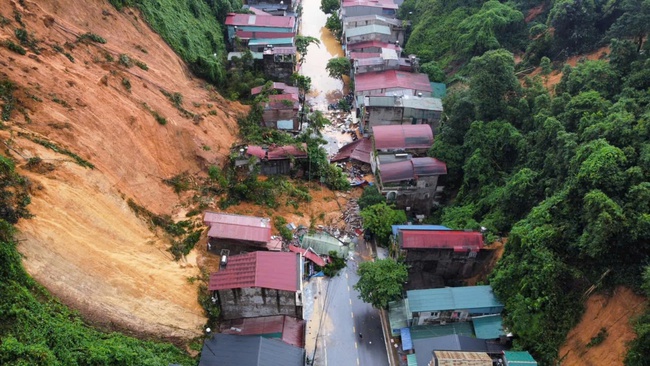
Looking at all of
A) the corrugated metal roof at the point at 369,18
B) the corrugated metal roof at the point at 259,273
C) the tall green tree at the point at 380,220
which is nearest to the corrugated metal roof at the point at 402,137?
the tall green tree at the point at 380,220

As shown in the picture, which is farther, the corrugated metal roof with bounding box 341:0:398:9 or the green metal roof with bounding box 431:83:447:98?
the corrugated metal roof with bounding box 341:0:398:9

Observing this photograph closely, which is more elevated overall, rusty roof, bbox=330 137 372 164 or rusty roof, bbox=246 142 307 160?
rusty roof, bbox=330 137 372 164

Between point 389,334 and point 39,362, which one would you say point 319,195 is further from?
point 39,362

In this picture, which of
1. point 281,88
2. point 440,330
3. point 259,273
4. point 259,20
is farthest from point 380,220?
point 259,20

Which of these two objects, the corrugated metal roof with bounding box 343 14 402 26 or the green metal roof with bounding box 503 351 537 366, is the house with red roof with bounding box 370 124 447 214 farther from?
the corrugated metal roof with bounding box 343 14 402 26

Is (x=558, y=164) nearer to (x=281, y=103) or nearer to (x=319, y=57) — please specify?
(x=281, y=103)

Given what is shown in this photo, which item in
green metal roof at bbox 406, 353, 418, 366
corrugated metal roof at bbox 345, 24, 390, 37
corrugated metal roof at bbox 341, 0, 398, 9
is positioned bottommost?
green metal roof at bbox 406, 353, 418, 366

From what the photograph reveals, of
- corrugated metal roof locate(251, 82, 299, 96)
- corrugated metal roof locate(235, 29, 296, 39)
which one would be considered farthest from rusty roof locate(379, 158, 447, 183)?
corrugated metal roof locate(235, 29, 296, 39)
